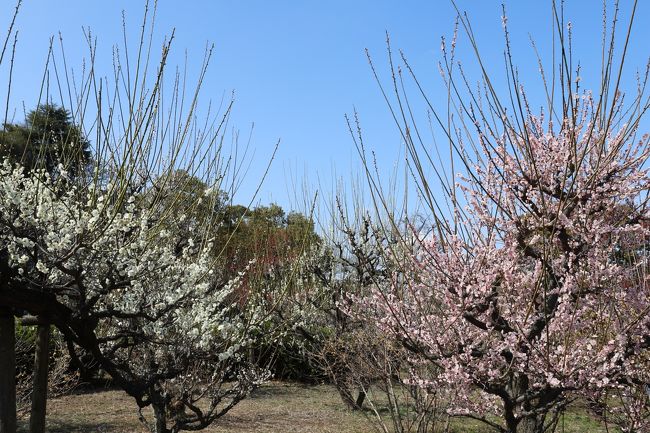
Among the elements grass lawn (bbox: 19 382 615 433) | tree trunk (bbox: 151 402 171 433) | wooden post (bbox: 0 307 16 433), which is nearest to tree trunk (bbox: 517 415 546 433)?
wooden post (bbox: 0 307 16 433)

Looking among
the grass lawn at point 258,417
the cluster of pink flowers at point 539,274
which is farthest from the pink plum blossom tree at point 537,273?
the grass lawn at point 258,417

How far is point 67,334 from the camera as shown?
3.45 metres

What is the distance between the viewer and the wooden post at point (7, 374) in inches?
122

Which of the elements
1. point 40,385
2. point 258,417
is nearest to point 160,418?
point 40,385

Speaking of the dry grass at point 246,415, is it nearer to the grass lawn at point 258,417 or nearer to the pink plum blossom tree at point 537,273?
the grass lawn at point 258,417

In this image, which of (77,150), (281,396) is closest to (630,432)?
(77,150)

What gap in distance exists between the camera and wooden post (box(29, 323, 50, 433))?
3.62m

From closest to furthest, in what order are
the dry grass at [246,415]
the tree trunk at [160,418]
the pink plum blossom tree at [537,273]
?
the pink plum blossom tree at [537,273] < the tree trunk at [160,418] < the dry grass at [246,415]

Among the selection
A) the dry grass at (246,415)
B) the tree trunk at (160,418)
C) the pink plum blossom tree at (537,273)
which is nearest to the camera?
the pink plum blossom tree at (537,273)

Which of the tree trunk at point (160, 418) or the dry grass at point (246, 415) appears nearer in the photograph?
the tree trunk at point (160, 418)

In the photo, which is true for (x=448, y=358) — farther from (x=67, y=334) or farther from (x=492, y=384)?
(x=67, y=334)

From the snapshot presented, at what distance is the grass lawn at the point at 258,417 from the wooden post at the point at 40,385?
16.5ft

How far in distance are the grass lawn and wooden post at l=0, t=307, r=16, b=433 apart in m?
5.59

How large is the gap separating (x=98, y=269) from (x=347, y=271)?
9.04 m
